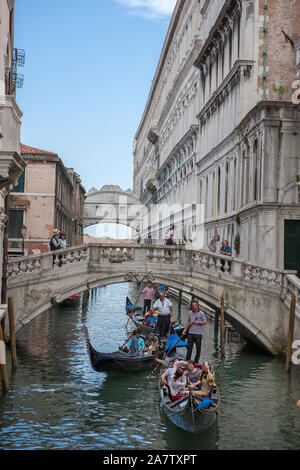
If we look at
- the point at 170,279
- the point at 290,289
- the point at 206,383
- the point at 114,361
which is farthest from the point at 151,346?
the point at 206,383

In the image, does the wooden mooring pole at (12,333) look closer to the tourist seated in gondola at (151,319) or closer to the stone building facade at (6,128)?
the stone building facade at (6,128)

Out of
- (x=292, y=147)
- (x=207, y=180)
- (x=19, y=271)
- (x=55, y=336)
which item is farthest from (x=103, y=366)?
(x=207, y=180)

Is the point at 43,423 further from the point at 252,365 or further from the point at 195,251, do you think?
the point at 195,251

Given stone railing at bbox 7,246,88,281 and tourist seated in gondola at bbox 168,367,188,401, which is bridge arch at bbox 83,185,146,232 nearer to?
stone railing at bbox 7,246,88,281

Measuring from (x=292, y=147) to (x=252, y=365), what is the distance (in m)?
7.08

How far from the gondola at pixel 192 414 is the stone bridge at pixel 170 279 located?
20.6 feet

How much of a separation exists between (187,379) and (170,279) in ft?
24.0

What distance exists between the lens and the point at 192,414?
1198 cm

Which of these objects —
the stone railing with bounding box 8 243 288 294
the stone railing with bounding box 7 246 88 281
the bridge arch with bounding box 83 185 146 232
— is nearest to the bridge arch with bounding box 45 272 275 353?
the stone railing with bounding box 8 243 288 294

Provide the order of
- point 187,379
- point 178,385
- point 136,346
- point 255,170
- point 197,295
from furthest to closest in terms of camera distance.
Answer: point 255,170 → point 197,295 → point 136,346 → point 178,385 → point 187,379

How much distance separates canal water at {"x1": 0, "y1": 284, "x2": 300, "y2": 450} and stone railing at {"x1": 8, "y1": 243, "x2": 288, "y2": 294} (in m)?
2.26

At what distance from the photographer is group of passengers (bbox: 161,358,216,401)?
12641mm

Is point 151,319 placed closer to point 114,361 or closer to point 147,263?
point 147,263

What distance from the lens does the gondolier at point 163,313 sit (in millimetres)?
19594
